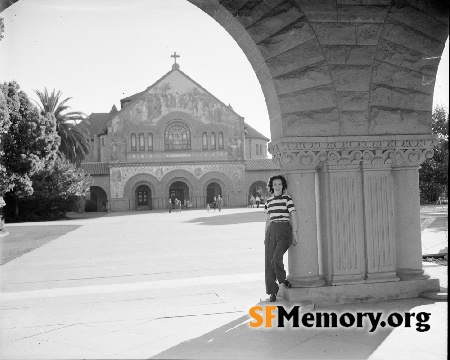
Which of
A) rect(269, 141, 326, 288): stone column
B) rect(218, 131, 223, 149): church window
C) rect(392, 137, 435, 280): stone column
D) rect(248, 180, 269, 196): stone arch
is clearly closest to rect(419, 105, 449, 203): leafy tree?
rect(248, 180, 269, 196): stone arch

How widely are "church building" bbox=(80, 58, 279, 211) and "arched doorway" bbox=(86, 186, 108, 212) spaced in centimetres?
78

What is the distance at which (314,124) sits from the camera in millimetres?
6020

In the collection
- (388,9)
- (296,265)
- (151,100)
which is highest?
(151,100)

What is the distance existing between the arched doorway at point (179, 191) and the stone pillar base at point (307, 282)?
41.9m

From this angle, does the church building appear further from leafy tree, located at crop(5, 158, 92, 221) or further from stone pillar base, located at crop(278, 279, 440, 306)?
stone pillar base, located at crop(278, 279, 440, 306)

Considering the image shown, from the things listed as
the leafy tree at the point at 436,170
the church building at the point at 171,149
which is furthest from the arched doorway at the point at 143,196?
the leafy tree at the point at 436,170

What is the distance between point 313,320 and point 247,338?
927 mm

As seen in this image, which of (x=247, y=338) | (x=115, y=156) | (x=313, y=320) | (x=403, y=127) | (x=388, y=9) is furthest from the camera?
(x=115, y=156)

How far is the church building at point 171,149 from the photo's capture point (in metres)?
45.7

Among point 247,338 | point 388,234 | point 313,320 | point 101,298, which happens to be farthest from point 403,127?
point 101,298

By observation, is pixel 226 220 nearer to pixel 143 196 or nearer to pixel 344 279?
pixel 344 279

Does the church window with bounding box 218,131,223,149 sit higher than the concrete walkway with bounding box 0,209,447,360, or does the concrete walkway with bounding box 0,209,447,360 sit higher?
the church window with bounding box 218,131,223,149

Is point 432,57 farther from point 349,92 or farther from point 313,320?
point 313,320

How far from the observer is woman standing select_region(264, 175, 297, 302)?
5871 mm
